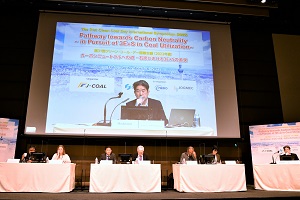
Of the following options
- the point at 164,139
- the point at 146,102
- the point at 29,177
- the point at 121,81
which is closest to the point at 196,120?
the point at 164,139

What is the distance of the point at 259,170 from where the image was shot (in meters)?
4.46

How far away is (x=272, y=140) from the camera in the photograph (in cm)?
568

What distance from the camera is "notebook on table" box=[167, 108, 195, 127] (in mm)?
5480

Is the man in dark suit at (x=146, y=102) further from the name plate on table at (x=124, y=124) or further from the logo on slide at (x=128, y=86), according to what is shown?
the name plate on table at (x=124, y=124)

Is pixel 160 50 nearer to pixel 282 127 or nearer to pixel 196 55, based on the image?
pixel 196 55

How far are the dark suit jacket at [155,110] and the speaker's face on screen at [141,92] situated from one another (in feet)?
0.40

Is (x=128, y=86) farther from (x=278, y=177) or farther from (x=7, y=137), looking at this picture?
(x=278, y=177)

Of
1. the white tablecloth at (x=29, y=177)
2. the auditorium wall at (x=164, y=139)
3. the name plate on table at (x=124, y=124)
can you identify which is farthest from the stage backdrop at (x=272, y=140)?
the white tablecloth at (x=29, y=177)

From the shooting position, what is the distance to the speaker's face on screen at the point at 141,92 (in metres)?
5.55

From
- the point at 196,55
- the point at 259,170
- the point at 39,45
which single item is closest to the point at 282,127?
the point at 259,170

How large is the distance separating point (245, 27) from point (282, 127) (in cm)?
292

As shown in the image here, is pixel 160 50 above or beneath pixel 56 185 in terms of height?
above

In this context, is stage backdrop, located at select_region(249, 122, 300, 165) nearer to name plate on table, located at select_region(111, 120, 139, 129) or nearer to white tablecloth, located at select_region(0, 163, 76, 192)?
name plate on table, located at select_region(111, 120, 139, 129)

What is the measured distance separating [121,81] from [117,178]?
2279 mm
